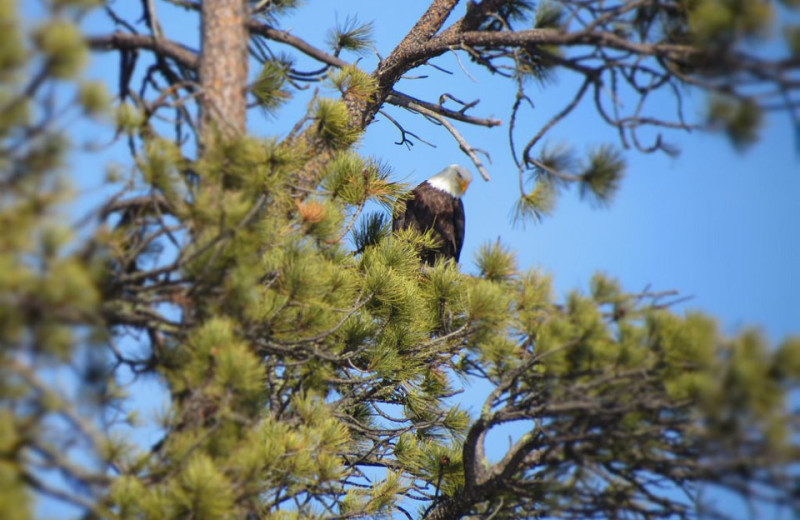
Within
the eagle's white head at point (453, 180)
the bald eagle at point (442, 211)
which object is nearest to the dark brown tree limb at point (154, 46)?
the bald eagle at point (442, 211)

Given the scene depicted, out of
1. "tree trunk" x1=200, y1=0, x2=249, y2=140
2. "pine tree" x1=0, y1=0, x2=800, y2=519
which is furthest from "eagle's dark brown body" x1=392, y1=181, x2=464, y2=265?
"tree trunk" x1=200, y1=0, x2=249, y2=140

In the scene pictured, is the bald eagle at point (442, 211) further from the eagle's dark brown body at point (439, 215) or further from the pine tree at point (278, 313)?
the pine tree at point (278, 313)

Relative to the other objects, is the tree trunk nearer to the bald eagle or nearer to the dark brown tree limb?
the dark brown tree limb

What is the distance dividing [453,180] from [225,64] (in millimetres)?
4300

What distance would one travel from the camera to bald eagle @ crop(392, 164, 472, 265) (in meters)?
7.36

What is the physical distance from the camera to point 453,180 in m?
7.66

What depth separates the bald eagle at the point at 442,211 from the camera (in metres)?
7.36

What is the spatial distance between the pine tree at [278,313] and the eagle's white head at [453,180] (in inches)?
127

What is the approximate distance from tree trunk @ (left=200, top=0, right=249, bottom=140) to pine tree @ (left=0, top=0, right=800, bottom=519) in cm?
1

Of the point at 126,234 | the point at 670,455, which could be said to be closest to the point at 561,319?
the point at 670,455

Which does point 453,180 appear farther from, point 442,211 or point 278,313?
point 278,313

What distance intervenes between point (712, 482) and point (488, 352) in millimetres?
1164

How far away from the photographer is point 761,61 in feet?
9.48

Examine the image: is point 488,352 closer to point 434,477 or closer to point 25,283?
point 434,477
